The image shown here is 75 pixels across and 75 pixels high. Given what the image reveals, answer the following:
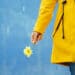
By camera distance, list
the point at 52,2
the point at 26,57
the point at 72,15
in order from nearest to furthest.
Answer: the point at 72,15, the point at 52,2, the point at 26,57

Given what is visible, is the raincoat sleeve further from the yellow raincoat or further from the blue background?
the blue background

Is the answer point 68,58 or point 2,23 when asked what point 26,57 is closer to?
point 2,23

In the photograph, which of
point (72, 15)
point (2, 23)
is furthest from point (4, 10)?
point (72, 15)

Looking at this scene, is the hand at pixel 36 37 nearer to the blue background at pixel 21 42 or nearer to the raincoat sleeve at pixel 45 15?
the raincoat sleeve at pixel 45 15

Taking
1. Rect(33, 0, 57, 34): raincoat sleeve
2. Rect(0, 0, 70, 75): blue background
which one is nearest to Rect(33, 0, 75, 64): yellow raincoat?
Rect(33, 0, 57, 34): raincoat sleeve

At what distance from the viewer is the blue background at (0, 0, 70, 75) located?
8.17ft

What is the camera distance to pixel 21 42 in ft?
8.21

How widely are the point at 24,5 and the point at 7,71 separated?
481 millimetres

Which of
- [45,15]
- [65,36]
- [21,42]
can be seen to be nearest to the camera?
[65,36]

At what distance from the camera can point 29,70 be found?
99.3 inches

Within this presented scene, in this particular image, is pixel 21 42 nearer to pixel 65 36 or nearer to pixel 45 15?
pixel 45 15

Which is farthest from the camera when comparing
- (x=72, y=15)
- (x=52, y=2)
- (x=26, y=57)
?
(x=26, y=57)

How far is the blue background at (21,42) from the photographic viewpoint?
2490mm

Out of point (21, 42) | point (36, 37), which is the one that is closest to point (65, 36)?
point (36, 37)
